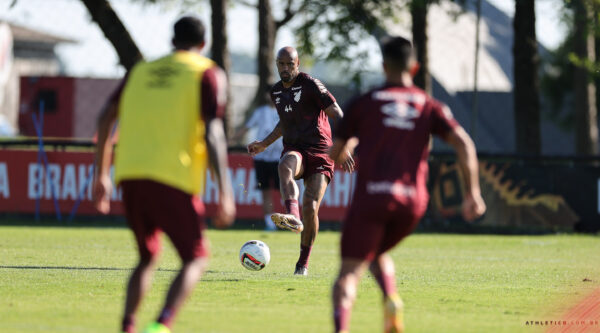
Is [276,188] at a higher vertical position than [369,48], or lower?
lower

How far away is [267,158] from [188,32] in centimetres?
1269

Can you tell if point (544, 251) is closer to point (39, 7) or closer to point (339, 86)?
point (39, 7)

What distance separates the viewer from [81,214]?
69.8 ft

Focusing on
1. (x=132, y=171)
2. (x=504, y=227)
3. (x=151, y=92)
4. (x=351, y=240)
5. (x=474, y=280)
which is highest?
(x=151, y=92)

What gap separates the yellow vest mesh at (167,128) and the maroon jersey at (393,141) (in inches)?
38.5

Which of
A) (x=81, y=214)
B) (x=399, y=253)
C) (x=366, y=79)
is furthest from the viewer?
(x=366, y=79)

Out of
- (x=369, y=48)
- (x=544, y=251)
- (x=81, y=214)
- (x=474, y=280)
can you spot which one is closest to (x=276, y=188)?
(x=81, y=214)

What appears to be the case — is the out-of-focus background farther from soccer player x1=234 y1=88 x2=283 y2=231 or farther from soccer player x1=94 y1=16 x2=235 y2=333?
soccer player x1=94 y1=16 x2=235 y2=333

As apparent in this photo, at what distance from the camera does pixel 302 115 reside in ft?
38.1

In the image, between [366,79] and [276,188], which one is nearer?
[276,188]

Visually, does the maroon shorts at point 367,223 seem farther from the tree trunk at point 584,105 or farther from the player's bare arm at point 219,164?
the tree trunk at point 584,105

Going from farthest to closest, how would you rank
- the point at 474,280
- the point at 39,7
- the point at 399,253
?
1. the point at 39,7
2. the point at 399,253
3. the point at 474,280

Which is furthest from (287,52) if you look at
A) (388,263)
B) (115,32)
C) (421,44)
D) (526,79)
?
(421,44)

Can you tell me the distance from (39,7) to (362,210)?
21.6 m
